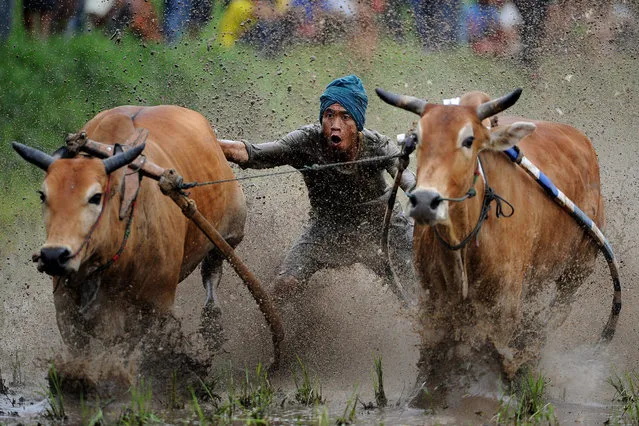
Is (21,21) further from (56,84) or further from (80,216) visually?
(80,216)

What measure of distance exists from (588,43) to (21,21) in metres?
5.56

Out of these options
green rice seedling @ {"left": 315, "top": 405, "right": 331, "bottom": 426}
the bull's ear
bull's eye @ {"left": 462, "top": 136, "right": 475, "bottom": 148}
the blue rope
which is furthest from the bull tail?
green rice seedling @ {"left": 315, "top": 405, "right": 331, "bottom": 426}

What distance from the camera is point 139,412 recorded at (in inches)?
221

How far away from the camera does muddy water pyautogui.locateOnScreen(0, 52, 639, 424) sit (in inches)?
259

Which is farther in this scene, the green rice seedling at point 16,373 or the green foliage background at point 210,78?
the green foliage background at point 210,78

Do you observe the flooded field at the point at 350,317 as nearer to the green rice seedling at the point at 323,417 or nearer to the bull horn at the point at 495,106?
the green rice seedling at the point at 323,417

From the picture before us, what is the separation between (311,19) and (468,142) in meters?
6.41

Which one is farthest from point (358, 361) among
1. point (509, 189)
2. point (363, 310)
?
point (509, 189)

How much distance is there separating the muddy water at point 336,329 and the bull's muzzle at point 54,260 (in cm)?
93

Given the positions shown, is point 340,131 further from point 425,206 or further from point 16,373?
point 16,373

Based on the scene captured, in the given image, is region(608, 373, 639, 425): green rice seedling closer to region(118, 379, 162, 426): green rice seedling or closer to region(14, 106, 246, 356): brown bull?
region(118, 379, 162, 426): green rice seedling

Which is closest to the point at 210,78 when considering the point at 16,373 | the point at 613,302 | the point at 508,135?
the point at 16,373

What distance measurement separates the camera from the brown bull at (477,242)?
18.7 feet

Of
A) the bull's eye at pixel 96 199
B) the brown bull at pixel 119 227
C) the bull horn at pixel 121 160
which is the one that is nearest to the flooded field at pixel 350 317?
the brown bull at pixel 119 227
